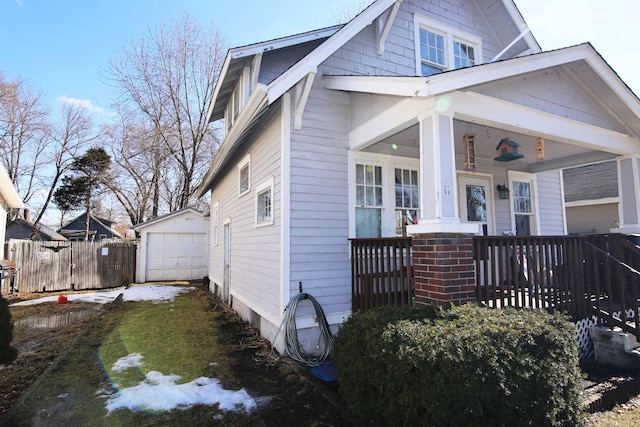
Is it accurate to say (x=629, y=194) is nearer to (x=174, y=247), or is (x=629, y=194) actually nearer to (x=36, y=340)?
(x=36, y=340)

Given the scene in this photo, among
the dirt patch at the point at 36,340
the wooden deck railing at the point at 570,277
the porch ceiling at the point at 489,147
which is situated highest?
the porch ceiling at the point at 489,147

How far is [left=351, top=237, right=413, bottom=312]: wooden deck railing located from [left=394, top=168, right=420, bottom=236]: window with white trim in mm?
1076

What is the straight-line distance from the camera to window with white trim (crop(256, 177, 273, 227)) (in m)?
5.69

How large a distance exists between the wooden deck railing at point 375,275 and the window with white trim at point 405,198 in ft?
3.53

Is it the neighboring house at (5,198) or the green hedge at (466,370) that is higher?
the neighboring house at (5,198)

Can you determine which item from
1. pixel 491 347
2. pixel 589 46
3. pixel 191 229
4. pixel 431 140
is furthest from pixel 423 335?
pixel 191 229

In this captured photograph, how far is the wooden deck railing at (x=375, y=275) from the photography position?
4160mm

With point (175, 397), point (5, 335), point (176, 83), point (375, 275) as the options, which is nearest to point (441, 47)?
point (375, 275)

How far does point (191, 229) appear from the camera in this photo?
15445 millimetres

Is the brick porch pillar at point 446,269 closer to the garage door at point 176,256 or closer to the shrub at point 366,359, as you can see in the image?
the shrub at point 366,359

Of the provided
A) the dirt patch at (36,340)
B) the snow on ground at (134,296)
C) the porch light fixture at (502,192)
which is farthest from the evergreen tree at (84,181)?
the porch light fixture at (502,192)

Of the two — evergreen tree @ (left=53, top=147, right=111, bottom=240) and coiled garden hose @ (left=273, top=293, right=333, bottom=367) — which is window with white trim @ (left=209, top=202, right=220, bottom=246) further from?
evergreen tree @ (left=53, top=147, right=111, bottom=240)

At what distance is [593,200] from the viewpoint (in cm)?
1386

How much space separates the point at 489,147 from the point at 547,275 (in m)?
2.69
